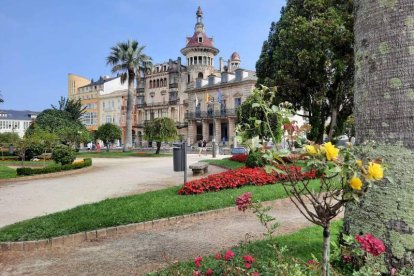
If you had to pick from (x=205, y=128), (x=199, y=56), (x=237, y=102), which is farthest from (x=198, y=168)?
(x=199, y=56)

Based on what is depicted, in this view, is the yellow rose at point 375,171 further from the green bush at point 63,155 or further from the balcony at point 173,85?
the balcony at point 173,85

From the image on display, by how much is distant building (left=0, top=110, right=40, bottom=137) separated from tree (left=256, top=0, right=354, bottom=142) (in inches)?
3776

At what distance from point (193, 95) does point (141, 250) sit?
5347 centimetres

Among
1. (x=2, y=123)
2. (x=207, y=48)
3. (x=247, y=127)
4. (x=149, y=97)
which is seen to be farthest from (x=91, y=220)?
(x=2, y=123)

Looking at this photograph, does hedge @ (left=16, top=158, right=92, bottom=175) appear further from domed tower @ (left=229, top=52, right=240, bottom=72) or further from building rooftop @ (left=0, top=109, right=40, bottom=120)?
building rooftop @ (left=0, top=109, right=40, bottom=120)

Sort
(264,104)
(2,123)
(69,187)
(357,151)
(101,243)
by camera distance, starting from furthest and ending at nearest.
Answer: (2,123) → (69,187) → (101,243) → (264,104) → (357,151)

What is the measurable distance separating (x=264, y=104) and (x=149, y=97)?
67304mm

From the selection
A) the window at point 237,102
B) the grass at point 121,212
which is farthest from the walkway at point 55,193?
the window at point 237,102

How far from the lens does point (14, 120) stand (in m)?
104

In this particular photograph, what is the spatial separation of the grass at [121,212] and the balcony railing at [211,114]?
42.4 meters

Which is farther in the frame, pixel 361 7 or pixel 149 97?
pixel 149 97

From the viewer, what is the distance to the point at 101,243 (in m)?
6.08

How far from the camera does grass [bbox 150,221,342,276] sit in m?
3.84

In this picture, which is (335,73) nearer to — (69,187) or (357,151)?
(69,187)
